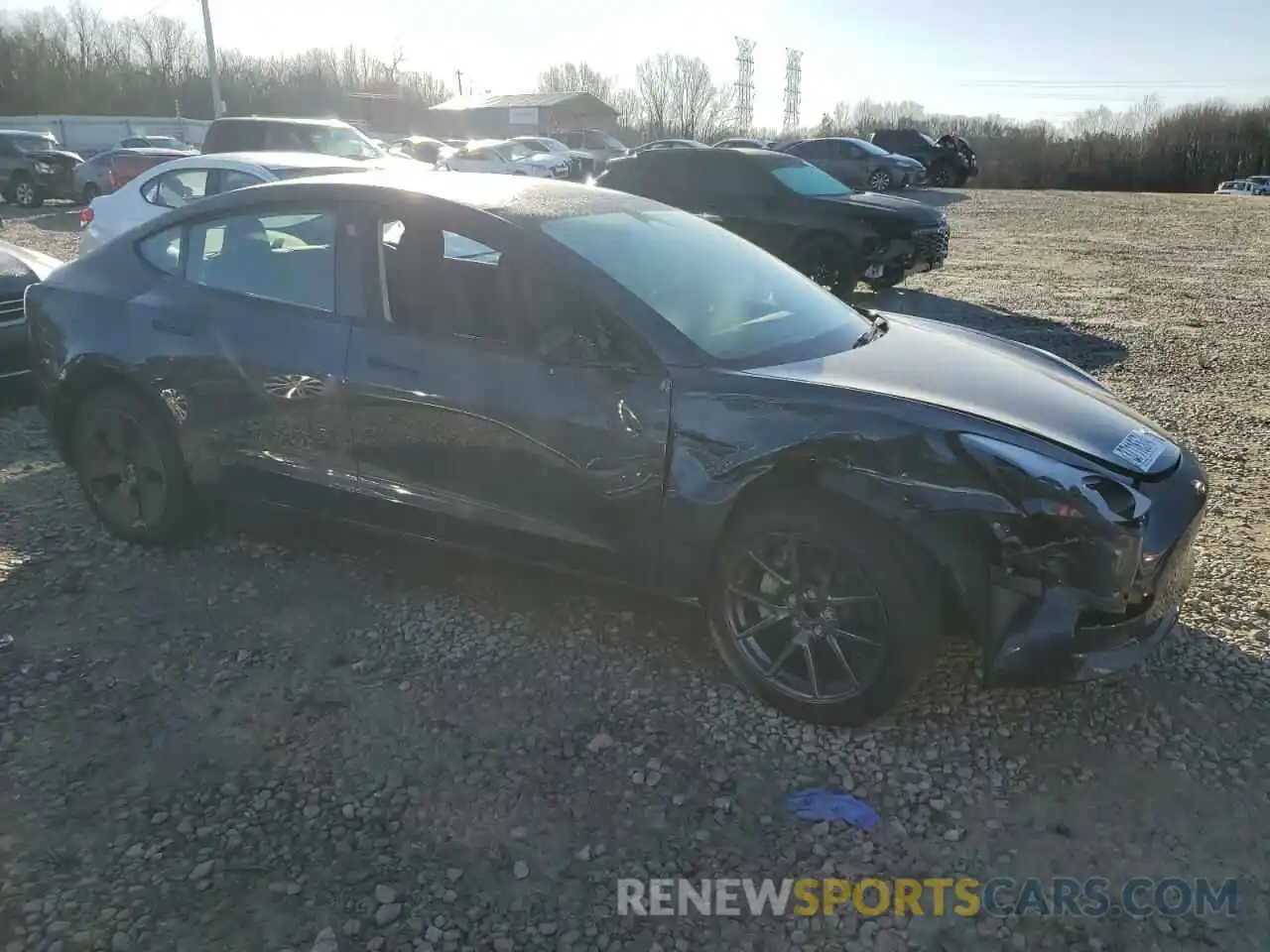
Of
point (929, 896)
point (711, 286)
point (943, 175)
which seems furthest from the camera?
point (943, 175)

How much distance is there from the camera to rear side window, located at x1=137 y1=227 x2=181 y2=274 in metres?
4.14

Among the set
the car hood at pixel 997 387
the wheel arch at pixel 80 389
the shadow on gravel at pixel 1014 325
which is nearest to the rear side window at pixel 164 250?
the wheel arch at pixel 80 389

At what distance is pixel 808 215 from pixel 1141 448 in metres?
7.95

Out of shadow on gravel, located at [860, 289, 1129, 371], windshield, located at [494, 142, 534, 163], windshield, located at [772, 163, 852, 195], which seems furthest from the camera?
windshield, located at [494, 142, 534, 163]

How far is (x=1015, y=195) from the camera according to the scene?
26.3 m

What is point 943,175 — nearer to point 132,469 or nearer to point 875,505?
point 132,469

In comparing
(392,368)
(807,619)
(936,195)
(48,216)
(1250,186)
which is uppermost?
(1250,186)

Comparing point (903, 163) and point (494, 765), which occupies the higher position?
point (903, 163)

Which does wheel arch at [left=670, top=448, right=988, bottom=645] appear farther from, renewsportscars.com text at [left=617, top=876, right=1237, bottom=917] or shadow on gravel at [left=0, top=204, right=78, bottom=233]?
shadow on gravel at [left=0, top=204, right=78, bottom=233]

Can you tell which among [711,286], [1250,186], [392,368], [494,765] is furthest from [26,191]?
[1250,186]

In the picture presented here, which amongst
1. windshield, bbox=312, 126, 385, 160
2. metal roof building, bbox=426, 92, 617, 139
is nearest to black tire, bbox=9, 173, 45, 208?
windshield, bbox=312, 126, 385, 160

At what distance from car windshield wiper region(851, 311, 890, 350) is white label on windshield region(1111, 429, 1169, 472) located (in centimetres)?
97

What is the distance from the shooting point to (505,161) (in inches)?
974

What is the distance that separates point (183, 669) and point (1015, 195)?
89.1 feet
